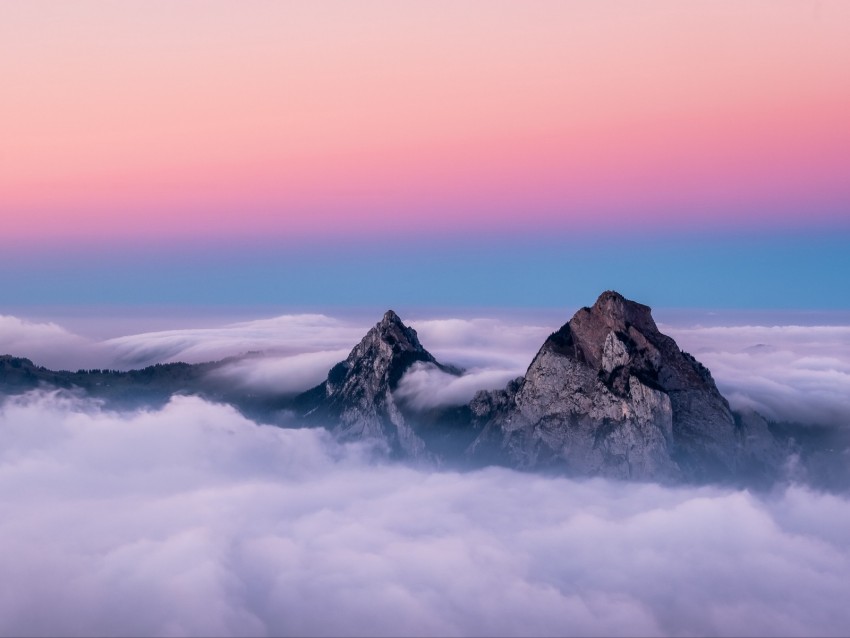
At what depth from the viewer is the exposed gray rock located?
114 metres

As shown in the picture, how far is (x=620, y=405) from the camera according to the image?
370 ft

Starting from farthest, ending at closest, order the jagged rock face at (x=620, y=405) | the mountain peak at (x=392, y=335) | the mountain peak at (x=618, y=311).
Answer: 1. the mountain peak at (x=392, y=335)
2. the mountain peak at (x=618, y=311)
3. the jagged rock face at (x=620, y=405)

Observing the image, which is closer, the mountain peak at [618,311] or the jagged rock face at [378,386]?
the mountain peak at [618,311]

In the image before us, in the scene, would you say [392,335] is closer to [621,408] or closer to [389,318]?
[389,318]

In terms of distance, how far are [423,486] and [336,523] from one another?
2817 centimetres

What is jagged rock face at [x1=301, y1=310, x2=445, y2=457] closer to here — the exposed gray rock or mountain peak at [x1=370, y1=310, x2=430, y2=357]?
mountain peak at [x1=370, y1=310, x2=430, y2=357]

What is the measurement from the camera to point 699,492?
122m

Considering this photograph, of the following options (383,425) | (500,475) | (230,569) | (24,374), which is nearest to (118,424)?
(24,374)

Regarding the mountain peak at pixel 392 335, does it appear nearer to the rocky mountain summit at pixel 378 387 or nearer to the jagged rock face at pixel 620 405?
the rocky mountain summit at pixel 378 387

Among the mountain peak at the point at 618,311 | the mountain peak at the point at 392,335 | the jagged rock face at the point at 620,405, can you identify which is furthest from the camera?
the mountain peak at the point at 392,335

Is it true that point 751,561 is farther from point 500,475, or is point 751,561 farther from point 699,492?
point 500,475

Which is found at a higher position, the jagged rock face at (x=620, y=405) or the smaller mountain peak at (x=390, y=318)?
the smaller mountain peak at (x=390, y=318)

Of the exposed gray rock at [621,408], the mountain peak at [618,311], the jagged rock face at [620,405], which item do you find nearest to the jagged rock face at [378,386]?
the exposed gray rock at [621,408]

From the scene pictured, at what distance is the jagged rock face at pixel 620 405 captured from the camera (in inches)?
4466
